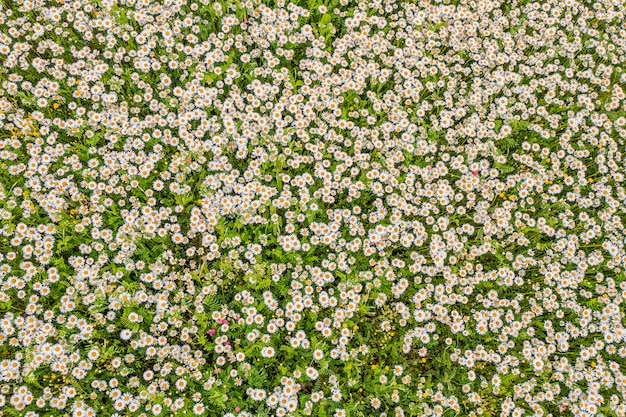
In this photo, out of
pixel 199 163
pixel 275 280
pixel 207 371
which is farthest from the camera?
pixel 199 163

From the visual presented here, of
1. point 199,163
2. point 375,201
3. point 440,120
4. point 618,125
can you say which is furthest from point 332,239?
point 618,125

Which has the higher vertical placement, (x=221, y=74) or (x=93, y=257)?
(x=221, y=74)

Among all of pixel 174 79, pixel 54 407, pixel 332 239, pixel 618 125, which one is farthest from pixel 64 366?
pixel 618 125

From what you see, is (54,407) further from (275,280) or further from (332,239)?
(332,239)

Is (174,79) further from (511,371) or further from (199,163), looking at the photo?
(511,371)

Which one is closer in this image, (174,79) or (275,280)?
(275,280)

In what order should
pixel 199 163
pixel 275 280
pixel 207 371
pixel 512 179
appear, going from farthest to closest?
pixel 512 179
pixel 199 163
pixel 275 280
pixel 207 371

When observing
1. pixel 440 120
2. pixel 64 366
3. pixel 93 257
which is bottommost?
pixel 64 366
